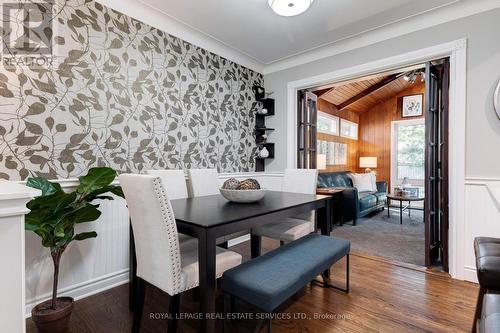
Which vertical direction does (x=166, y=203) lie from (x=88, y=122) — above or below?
below

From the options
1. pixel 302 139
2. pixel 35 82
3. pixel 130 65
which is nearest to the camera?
pixel 35 82

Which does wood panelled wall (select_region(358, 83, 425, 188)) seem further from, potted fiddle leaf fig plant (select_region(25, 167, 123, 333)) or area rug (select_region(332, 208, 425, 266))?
potted fiddle leaf fig plant (select_region(25, 167, 123, 333))

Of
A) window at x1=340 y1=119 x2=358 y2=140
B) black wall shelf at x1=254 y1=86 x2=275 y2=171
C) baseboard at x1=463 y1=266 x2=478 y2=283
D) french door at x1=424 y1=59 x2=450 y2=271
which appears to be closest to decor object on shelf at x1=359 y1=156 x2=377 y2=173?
window at x1=340 y1=119 x2=358 y2=140

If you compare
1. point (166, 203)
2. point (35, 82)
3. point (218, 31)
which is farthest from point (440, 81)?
point (35, 82)

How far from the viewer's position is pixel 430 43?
8.39ft

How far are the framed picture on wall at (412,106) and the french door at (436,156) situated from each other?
14.5 feet


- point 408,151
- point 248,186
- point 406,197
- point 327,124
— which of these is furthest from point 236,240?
point 408,151

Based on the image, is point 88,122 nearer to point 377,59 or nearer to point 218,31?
point 218,31

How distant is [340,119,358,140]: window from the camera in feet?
21.8

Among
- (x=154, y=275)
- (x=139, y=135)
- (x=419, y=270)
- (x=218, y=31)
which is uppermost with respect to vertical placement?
(x=218, y=31)

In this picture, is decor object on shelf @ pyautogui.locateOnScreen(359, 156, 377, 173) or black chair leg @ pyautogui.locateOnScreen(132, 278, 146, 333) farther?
decor object on shelf @ pyautogui.locateOnScreen(359, 156, 377, 173)

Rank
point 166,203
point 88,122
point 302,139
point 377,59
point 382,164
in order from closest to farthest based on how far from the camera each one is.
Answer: point 166,203, point 88,122, point 377,59, point 302,139, point 382,164

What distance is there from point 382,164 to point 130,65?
673cm

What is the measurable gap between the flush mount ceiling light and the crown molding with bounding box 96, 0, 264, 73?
1.14 meters
